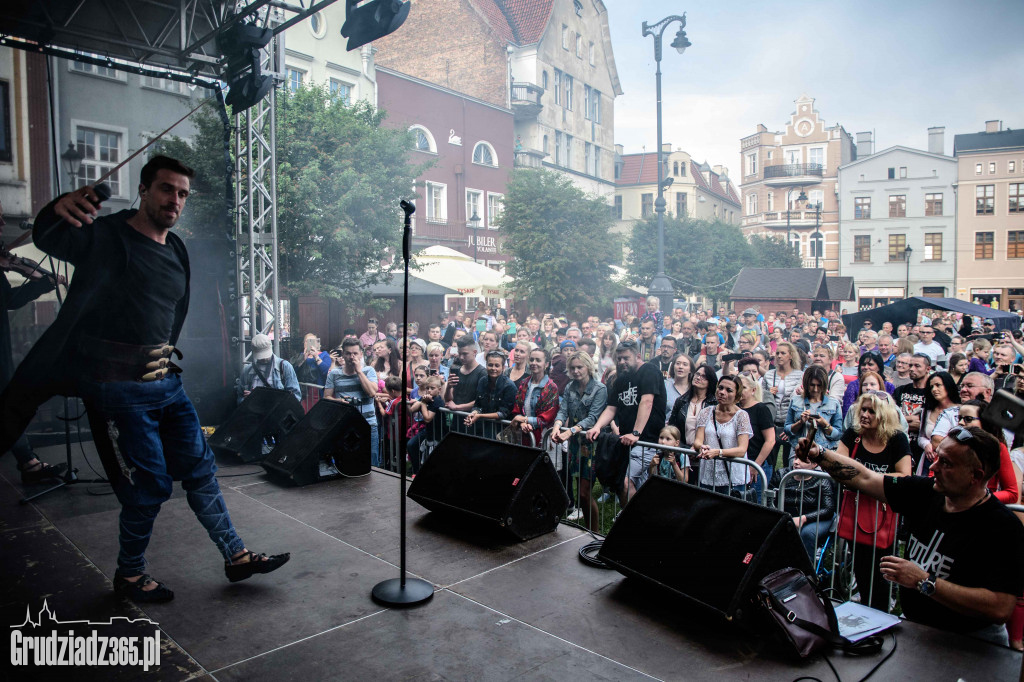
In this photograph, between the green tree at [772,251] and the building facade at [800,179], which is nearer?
the green tree at [772,251]

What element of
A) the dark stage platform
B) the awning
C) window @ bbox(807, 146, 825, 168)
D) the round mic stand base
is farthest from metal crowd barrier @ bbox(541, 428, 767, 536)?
window @ bbox(807, 146, 825, 168)

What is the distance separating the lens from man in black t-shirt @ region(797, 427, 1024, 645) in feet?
9.29

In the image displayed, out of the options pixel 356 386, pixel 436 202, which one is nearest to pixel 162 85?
pixel 356 386

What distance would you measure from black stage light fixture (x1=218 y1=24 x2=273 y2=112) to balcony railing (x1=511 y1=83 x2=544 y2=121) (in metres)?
27.7

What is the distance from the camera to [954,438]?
295cm

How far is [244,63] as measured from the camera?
7.40 metres

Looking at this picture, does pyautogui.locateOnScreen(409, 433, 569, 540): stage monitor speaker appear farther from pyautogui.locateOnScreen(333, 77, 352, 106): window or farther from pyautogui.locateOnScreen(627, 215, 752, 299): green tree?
pyautogui.locateOnScreen(627, 215, 752, 299): green tree

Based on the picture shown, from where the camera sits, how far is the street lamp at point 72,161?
7577 mm

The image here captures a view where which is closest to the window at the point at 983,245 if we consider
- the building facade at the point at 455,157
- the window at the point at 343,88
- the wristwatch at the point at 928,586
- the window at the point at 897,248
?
the window at the point at 897,248

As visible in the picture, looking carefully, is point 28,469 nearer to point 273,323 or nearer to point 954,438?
point 273,323

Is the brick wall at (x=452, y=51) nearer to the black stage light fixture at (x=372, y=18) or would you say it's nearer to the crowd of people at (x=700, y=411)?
the black stage light fixture at (x=372, y=18)

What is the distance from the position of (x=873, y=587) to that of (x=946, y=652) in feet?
3.66

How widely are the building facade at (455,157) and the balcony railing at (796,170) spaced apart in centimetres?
3183

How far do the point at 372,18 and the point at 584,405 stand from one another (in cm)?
446
